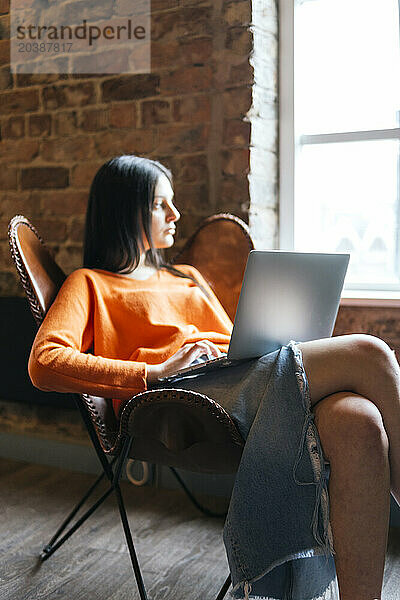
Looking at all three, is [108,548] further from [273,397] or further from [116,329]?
[273,397]

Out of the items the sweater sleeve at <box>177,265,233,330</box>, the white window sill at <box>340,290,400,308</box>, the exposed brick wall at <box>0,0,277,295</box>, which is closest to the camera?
the sweater sleeve at <box>177,265,233,330</box>

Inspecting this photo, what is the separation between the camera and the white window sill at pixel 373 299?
2.48 m

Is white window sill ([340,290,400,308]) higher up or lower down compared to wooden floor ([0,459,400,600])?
higher up

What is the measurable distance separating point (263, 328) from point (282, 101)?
1.36 metres

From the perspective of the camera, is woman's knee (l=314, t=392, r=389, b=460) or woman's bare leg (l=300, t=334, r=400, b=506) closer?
woman's knee (l=314, t=392, r=389, b=460)

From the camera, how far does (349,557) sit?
1453mm

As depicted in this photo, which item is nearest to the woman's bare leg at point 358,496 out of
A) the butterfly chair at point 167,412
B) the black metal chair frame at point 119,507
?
the butterfly chair at point 167,412

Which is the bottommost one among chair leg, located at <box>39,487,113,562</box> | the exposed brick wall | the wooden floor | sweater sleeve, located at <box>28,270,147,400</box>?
the wooden floor

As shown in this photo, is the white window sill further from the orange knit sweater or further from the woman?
the woman

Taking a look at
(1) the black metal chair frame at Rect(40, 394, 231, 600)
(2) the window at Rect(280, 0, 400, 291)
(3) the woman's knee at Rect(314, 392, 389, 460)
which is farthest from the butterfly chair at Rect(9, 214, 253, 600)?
(2) the window at Rect(280, 0, 400, 291)

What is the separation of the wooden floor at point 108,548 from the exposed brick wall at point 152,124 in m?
0.99

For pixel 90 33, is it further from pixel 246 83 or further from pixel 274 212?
pixel 274 212

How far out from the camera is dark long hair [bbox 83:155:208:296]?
2.17 m

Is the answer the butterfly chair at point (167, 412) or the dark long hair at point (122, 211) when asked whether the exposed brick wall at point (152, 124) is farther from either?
the dark long hair at point (122, 211)
